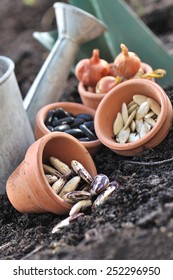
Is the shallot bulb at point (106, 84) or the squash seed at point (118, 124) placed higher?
the shallot bulb at point (106, 84)

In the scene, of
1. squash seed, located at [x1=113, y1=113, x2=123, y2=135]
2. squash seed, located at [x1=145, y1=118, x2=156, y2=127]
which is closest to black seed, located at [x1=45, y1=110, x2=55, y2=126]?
squash seed, located at [x1=113, y1=113, x2=123, y2=135]

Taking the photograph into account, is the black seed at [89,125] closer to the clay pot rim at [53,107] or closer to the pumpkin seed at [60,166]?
the clay pot rim at [53,107]

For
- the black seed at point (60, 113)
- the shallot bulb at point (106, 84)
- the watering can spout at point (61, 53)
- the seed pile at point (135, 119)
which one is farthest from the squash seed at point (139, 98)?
the watering can spout at point (61, 53)

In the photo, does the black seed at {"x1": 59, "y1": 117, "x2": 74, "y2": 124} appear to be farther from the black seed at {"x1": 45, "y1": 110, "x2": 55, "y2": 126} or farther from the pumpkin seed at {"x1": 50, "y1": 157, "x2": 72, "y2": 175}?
the pumpkin seed at {"x1": 50, "y1": 157, "x2": 72, "y2": 175}

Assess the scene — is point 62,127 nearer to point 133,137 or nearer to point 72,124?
point 72,124

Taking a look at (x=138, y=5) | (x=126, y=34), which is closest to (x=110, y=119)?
(x=126, y=34)

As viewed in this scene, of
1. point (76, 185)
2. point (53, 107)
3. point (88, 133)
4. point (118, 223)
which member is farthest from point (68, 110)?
point (118, 223)
